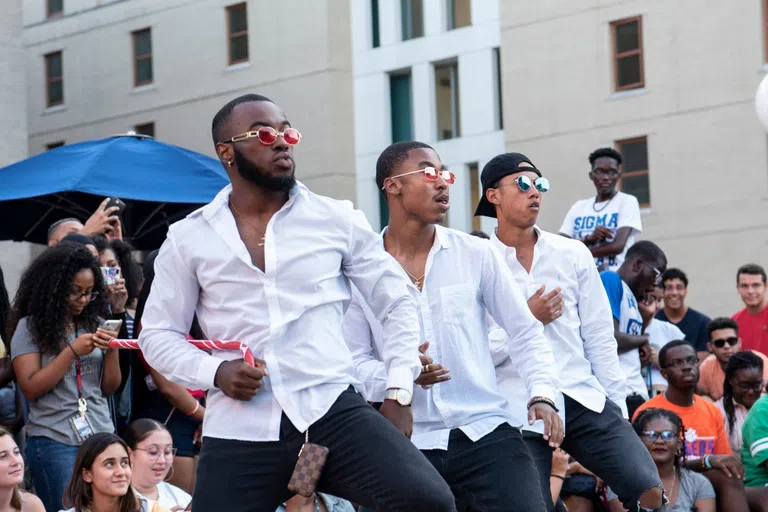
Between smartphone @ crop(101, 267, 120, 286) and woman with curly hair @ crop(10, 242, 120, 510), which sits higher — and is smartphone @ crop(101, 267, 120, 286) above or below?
above

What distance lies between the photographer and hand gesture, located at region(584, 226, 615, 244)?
1240 centimetres

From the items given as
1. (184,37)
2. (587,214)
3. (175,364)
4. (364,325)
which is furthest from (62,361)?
(184,37)

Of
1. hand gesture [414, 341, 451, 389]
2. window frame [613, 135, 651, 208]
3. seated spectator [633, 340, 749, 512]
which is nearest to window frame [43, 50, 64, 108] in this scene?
window frame [613, 135, 651, 208]

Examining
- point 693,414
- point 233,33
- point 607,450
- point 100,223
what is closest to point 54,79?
point 233,33

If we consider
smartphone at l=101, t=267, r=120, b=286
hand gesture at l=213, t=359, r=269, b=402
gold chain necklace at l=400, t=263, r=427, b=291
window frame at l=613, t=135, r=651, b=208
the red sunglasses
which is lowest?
hand gesture at l=213, t=359, r=269, b=402

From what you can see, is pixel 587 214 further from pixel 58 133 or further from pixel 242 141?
pixel 58 133

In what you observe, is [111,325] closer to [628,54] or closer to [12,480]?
[12,480]

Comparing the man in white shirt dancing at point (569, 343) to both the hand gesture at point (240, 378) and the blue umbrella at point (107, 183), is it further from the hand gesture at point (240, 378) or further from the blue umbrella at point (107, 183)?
the blue umbrella at point (107, 183)

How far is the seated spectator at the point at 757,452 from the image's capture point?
10.3 m

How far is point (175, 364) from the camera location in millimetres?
4930

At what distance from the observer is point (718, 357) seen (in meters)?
12.1

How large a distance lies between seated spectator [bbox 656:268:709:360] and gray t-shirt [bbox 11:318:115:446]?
6176 mm

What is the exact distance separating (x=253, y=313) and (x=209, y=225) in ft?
1.26

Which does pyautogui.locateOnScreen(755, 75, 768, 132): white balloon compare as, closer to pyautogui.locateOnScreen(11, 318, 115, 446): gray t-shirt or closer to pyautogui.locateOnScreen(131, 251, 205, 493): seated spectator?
pyautogui.locateOnScreen(131, 251, 205, 493): seated spectator
